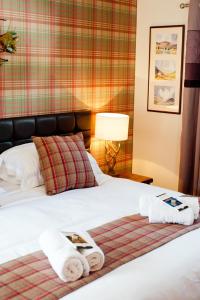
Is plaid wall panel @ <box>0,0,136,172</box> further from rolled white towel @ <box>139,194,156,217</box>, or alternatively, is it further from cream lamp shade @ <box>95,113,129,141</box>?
rolled white towel @ <box>139,194,156,217</box>

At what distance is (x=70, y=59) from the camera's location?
153 inches

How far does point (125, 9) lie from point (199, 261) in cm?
305

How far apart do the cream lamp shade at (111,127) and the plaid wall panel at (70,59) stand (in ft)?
0.88

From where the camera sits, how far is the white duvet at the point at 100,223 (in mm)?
1796

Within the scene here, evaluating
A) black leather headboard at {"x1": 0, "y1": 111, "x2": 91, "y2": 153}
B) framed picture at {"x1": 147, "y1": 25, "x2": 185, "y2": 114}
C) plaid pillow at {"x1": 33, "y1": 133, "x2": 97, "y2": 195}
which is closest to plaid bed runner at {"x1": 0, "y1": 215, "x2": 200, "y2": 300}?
plaid pillow at {"x1": 33, "y1": 133, "x2": 97, "y2": 195}

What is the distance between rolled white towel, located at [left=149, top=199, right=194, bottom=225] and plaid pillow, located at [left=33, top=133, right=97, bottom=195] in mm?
836

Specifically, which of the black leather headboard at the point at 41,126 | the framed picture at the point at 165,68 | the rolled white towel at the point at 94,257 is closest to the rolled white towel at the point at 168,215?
the rolled white towel at the point at 94,257

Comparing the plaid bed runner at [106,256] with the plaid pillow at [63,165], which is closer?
the plaid bed runner at [106,256]

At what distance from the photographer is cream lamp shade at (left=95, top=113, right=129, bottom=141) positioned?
394 centimetres

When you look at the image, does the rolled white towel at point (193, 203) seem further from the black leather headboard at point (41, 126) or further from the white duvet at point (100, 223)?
the black leather headboard at point (41, 126)

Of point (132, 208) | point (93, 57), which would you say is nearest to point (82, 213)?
point (132, 208)

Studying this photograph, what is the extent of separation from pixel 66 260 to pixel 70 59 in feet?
8.03

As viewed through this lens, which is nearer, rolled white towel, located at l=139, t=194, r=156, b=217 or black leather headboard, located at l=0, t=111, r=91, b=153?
rolled white towel, located at l=139, t=194, r=156, b=217

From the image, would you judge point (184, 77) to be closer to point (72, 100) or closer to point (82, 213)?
point (72, 100)
